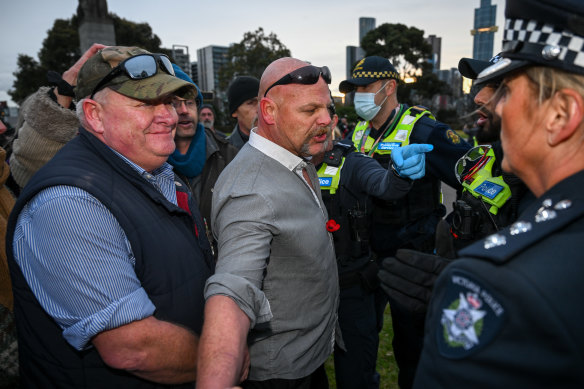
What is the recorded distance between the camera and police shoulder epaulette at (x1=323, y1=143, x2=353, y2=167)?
305 centimetres

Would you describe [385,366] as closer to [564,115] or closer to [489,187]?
[489,187]

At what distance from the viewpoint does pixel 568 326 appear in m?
0.73

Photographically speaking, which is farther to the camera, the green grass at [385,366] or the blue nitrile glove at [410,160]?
the green grass at [385,366]

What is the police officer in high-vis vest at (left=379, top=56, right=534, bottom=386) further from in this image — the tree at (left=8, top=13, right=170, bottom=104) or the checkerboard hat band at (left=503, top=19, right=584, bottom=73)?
the tree at (left=8, top=13, right=170, bottom=104)

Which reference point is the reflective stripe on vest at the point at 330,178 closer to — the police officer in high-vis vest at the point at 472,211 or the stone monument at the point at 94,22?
the police officer in high-vis vest at the point at 472,211

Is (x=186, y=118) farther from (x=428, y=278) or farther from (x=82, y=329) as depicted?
(x=428, y=278)

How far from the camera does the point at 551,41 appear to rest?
967 mm

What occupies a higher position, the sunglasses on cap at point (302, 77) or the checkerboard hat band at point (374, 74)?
the sunglasses on cap at point (302, 77)

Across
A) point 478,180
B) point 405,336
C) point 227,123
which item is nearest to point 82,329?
point 478,180

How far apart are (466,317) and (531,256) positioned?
0.21 metres

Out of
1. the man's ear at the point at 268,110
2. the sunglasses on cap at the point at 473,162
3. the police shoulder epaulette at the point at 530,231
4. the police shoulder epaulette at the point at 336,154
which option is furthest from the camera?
the police shoulder epaulette at the point at 336,154

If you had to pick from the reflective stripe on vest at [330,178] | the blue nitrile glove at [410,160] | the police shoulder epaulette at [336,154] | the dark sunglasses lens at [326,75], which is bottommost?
the reflective stripe on vest at [330,178]

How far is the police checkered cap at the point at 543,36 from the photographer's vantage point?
93 cm

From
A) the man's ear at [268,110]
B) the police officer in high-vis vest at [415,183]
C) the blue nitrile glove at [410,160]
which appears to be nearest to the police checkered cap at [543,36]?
the man's ear at [268,110]
